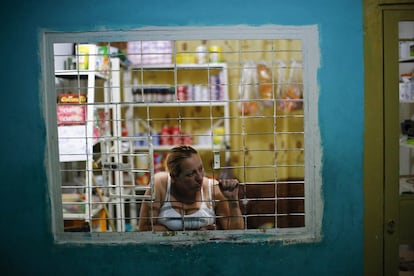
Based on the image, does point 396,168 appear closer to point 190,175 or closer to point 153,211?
point 190,175

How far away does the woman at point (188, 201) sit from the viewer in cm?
216

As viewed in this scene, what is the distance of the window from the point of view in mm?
1987

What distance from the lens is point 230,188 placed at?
2186 millimetres

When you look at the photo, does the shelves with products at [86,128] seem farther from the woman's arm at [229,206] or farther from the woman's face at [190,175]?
the woman's arm at [229,206]

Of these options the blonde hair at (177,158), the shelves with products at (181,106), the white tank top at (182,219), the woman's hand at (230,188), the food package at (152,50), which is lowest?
the white tank top at (182,219)

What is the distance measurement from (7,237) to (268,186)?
1.59m

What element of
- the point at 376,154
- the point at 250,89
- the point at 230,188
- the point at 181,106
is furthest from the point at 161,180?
the point at 181,106

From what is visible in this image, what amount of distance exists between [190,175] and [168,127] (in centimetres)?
164

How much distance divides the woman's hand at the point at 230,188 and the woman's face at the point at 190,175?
23cm

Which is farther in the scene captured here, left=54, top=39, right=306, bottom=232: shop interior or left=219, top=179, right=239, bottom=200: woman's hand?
left=54, top=39, right=306, bottom=232: shop interior

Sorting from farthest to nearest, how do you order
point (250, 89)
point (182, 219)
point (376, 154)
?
point (250, 89), point (182, 219), point (376, 154)

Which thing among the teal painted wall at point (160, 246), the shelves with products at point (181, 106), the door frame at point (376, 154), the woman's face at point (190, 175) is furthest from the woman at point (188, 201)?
the shelves with products at point (181, 106)

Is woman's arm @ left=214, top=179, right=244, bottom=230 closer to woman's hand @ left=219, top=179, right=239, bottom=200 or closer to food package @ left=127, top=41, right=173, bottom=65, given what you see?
woman's hand @ left=219, top=179, right=239, bottom=200

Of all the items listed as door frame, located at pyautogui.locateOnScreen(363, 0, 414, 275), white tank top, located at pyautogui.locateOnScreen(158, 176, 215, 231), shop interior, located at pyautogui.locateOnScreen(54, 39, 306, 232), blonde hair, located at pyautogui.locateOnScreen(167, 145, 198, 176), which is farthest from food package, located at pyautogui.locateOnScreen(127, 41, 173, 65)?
door frame, located at pyautogui.locateOnScreen(363, 0, 414, 275)
